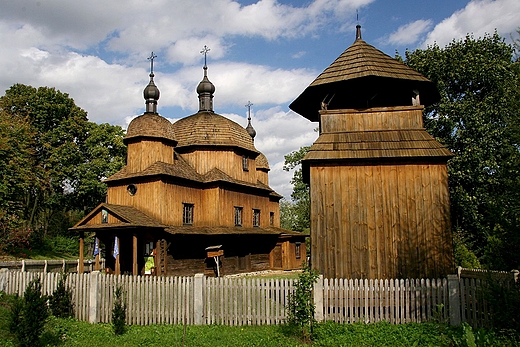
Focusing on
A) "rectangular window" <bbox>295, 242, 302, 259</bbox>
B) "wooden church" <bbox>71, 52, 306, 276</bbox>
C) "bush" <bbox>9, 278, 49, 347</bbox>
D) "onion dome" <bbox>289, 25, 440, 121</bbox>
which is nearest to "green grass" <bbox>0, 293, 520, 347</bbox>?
"bush" <bbox>9, 278, 49, 347</bbox>

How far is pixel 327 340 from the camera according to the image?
941 cm

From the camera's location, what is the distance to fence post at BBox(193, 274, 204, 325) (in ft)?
36.8

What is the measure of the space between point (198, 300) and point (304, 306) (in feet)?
10.4

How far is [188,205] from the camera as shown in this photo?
26.5 meters

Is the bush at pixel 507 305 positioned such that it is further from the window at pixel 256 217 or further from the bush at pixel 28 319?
the window at pixel 256 217

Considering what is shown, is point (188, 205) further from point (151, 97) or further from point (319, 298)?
point (319, 298)

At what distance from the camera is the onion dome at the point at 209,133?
29272mm

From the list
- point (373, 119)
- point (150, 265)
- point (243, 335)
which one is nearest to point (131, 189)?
point (150, 265)

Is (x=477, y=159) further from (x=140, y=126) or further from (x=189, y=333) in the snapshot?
(x=189, y=333)

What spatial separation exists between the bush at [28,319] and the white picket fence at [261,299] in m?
2.97

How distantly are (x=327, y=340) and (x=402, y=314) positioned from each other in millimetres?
2297

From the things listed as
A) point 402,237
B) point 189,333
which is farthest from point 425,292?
point 189,333

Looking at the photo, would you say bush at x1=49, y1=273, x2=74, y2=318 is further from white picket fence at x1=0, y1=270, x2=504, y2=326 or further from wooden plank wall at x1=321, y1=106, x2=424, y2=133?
wooden plank wall at x1=321, y1=106, x2=424, y2=133

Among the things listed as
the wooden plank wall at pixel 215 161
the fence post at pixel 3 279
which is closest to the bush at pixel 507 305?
the fence post at pixel 3 279
